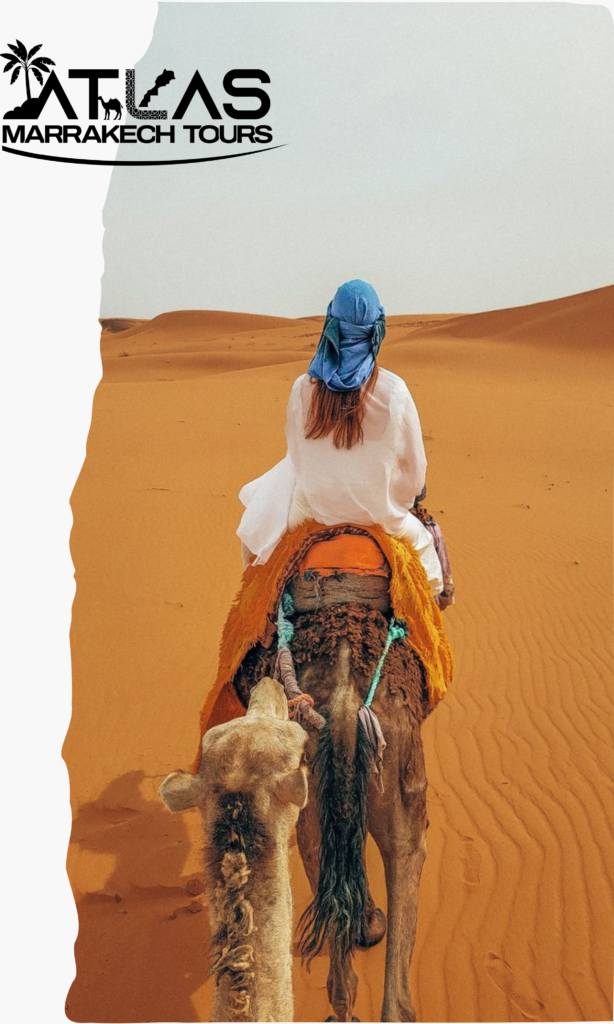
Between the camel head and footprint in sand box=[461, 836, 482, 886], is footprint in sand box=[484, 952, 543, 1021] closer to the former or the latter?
footprint in sand box=[461, 836, 482, 886]

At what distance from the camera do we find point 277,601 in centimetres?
484

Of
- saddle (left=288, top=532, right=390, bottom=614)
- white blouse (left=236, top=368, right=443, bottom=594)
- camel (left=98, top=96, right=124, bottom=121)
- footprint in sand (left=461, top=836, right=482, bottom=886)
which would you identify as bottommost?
footprint in sand (left=461, top=836, right=482, bottom=886)

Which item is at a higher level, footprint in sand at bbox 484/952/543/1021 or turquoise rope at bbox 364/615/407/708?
turquoise rope at bbox 364/615/407/708

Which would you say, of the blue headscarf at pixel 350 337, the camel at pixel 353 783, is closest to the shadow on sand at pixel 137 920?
the camel at pixel 353 783

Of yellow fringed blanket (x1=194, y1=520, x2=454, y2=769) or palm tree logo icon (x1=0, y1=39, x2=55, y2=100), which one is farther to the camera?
palm tree logo icon (x1=0, y1=39, x2=55, y2=100)

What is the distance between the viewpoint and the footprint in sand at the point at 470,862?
6.36 meters

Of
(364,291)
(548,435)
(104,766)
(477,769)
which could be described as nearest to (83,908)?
(104,766)

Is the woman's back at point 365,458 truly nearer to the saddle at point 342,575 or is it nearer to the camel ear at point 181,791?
the saddle at point 342,575

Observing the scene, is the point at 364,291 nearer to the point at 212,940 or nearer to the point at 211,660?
the point at 212,940

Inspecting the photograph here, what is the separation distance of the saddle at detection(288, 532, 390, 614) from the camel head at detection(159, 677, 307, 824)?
1.35 metres

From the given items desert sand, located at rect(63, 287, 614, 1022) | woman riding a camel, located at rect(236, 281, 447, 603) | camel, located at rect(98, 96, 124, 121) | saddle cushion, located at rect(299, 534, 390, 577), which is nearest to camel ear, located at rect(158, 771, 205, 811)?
saddle cushion, located at rect(299, 534, 390, 577)

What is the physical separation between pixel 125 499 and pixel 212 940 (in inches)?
415

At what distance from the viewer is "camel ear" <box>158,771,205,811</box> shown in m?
3.41

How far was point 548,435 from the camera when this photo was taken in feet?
62.2
